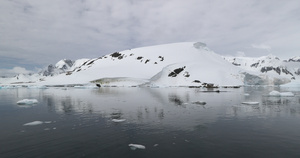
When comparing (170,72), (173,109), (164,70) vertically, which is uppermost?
(164,70)

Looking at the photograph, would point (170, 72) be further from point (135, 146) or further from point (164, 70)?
point (135, 146)

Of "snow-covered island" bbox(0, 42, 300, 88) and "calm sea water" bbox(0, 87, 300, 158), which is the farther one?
"snow-covered island" bbox(0, 42, 300, 88)

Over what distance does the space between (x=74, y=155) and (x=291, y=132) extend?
13829 millimetres

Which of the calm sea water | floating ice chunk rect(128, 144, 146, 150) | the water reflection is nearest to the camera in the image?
the calm sea water

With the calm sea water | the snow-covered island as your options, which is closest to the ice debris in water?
A: the calm sea water

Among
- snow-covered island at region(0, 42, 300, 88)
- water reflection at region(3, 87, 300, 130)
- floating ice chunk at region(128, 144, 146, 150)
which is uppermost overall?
snow-covered island at region(0, 42, 300, 88)

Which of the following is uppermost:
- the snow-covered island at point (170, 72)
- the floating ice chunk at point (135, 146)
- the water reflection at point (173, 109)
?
the snow-covered island at point (170, 72)

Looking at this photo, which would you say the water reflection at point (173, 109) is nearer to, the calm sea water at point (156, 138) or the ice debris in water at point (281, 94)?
the calm sea water at point (156, 138)

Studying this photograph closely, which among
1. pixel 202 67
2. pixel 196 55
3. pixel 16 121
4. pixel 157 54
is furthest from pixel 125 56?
pixel 16 121

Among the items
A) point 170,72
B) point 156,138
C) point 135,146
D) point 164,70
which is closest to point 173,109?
point 156,138

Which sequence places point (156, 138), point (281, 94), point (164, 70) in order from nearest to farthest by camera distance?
point (156, 138), point (281, 94), point (164, 70)

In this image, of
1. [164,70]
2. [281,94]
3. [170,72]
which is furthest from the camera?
[164,70]

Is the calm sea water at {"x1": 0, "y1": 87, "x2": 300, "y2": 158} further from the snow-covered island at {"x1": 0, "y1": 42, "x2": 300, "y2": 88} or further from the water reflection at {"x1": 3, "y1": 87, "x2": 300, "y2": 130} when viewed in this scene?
the snow-covered island at {"x1": 0, "y1": 42, "x2": 300, "y2": 88}

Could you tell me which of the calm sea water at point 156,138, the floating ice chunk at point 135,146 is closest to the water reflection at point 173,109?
the calm sea water at point 156,138
